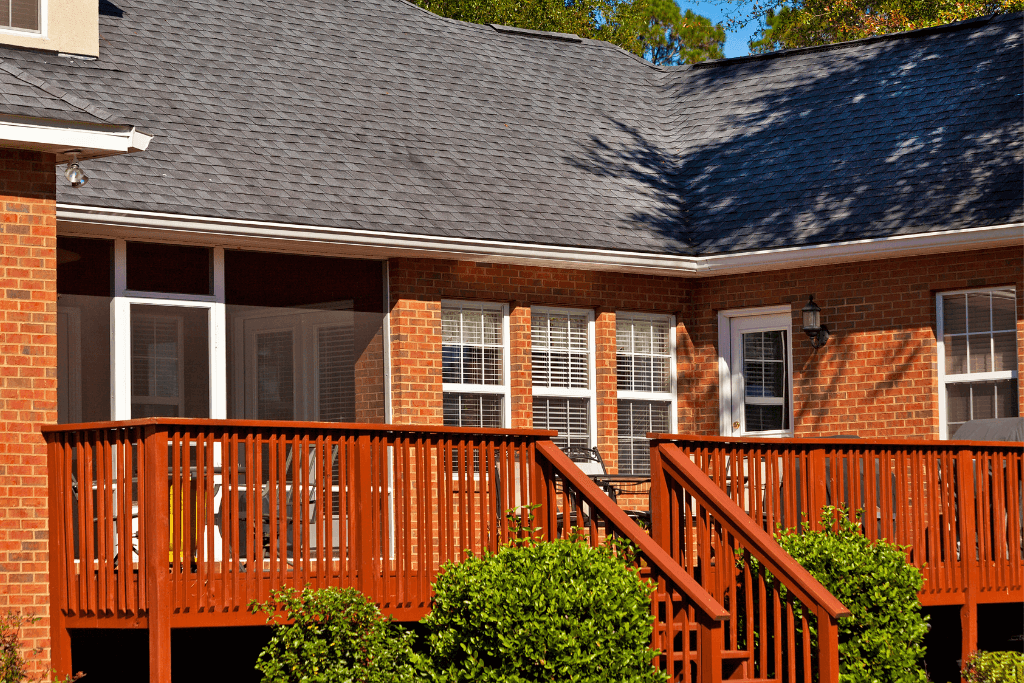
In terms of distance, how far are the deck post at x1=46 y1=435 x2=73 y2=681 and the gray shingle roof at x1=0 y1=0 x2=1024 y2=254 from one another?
114 inches

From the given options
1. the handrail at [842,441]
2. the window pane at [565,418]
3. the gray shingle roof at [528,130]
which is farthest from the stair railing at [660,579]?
the window pane at [565,418]

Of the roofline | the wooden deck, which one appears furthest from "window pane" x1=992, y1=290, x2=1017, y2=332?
the wooden deck

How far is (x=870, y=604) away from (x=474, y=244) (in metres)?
5.30

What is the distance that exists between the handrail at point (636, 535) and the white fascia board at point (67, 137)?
3.18m

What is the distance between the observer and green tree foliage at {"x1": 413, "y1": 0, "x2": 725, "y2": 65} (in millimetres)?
30406

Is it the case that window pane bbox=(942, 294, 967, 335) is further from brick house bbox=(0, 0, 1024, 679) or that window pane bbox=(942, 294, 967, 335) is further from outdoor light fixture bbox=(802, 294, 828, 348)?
outdoor light fixture bbox=(802, 294, 828, 348)

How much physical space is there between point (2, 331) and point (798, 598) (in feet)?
16.2

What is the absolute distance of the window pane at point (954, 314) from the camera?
44.2 feet

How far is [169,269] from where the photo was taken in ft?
38.3

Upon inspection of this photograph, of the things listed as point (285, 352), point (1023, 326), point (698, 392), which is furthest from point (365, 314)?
point (1023, 326)

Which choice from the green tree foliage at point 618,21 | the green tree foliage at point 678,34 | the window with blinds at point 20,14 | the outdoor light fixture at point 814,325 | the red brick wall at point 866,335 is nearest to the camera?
the window with blinds at point 20,14

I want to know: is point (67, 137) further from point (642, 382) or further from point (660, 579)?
point (642, 382)

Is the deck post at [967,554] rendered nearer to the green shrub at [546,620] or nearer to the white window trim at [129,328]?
the green shrub at [546,620]

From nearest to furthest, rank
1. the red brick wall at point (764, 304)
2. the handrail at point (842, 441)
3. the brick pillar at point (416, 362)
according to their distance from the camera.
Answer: the handrail at point (842, 441), the brick pillar at point (416, 362), the red brick wall at point (764, 304)
